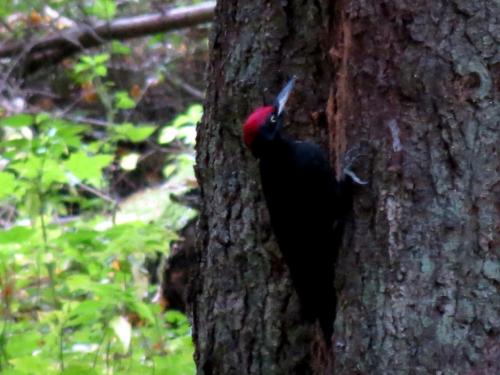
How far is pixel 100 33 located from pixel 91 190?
1227 millimetres

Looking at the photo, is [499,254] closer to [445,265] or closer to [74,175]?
[445,265]

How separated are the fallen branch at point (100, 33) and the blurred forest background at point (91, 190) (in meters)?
0.02

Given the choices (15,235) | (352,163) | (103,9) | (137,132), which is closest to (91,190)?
(103,9)

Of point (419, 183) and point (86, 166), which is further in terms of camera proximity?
point (86, 166)

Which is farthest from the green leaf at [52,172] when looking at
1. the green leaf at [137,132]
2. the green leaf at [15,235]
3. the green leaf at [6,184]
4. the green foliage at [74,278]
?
the green leaf at [137,132]

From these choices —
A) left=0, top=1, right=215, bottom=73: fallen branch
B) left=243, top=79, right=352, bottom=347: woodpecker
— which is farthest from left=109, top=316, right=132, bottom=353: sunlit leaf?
left=0, top=1, right=215, bottom=73: fallen branch

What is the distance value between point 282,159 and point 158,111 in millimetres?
5933

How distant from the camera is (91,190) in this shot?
253 inches

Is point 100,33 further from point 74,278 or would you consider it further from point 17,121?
point 74,278

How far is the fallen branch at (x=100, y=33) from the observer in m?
6.46

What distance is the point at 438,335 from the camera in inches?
86.7

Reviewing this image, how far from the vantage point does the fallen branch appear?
6.46 meters

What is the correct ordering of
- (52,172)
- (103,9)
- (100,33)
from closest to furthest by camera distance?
(52,172) < (103,9) < (100,33)

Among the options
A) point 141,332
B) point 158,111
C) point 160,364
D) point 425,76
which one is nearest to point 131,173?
point 158,111
